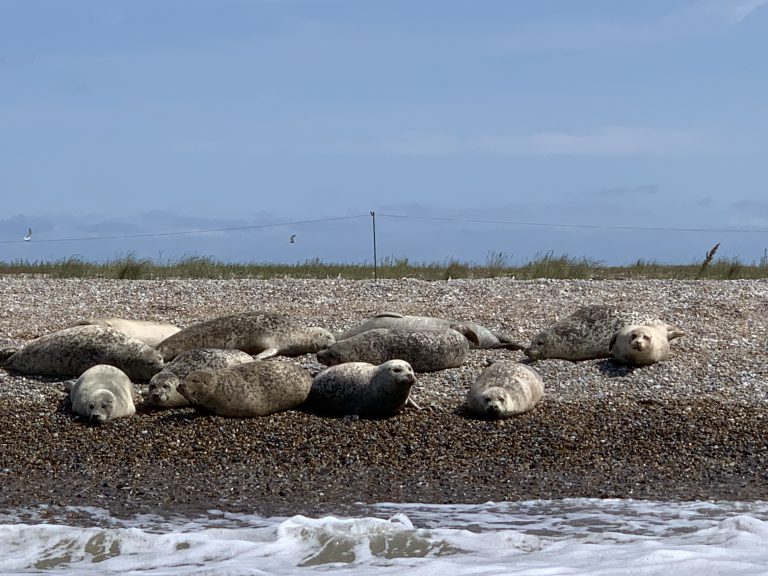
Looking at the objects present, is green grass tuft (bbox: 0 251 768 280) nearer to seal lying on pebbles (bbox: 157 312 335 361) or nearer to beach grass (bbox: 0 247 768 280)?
beach grass (bbox: 0 247 768 280)

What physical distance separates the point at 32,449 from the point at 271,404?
6.29 feet

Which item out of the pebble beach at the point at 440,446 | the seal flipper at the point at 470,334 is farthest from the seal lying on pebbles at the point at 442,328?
the pebble beach at the point at 440,446

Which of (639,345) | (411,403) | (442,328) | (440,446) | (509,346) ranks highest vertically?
(442,328)

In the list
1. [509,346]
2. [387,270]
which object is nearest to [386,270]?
[387,270]

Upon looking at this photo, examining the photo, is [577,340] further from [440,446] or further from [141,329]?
[141,329]

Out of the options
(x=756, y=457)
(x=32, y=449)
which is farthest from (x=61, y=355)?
(x=756, y=457)

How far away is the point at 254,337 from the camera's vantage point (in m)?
10.9

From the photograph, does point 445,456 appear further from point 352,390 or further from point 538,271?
point 538,271

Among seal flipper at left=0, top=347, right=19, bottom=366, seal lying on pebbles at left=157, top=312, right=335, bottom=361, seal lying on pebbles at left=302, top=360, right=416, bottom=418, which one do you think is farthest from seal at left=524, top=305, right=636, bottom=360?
seal flipper at left=0, top=347, right=19, bottom=366

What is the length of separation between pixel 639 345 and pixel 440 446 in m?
2.86

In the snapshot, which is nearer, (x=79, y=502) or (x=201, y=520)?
(x=201, y=520)

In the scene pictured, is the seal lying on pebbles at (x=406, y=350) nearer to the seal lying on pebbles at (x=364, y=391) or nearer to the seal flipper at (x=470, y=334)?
the seal flipper at (x=470, y=334)

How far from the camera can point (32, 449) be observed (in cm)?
827

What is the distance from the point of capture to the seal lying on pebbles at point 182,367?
9188 millimetres
